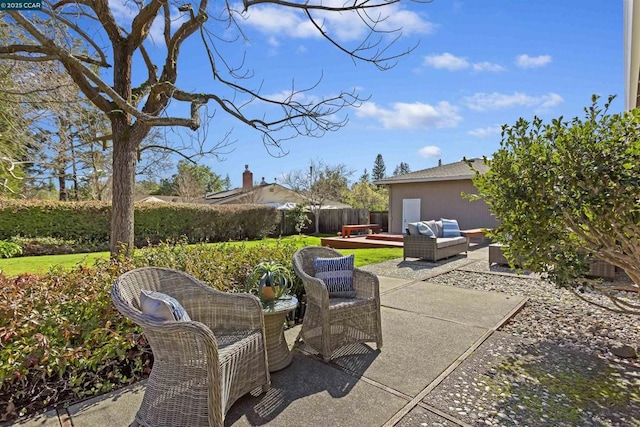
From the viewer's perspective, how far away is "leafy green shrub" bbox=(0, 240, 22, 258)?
31.4 ft

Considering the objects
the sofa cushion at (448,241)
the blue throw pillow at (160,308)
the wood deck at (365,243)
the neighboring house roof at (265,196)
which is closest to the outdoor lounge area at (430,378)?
the blue throw pillow at (160,308)

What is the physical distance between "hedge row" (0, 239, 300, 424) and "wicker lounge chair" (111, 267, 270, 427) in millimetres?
627

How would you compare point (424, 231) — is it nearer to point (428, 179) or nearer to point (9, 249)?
point (428, 179)

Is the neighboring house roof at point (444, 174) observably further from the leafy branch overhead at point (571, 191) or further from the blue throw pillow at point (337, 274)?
the blue throw pillow at point (337, 274)

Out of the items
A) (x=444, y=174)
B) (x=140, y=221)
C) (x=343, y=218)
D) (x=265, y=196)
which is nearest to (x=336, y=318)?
(x=140, y=221)

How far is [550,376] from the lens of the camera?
279 centimetres

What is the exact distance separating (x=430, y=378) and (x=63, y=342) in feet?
9.47

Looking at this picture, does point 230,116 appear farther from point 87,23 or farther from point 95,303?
point 95,303

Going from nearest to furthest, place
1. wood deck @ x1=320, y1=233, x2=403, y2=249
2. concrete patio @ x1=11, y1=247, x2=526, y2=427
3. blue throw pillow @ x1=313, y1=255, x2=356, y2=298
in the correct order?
1. concrete patio @ x1=11, y1=247, x2=526, y2=427
2. blue throw pillow @ x1=313, y1=255, x2=356, y2=298
3. wood deck @ x1=320, y1=233, x2=403, y2=249

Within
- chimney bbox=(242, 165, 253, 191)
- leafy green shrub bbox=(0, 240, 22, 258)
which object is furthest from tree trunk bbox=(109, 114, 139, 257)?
chimney bbox=(242, 165, 253, 191)

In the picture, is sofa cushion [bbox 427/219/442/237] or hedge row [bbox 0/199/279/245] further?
hedge row [bbox 0/199/279/245]

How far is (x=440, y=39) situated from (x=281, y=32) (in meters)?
2.40

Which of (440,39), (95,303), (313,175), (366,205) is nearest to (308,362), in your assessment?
(95,303)

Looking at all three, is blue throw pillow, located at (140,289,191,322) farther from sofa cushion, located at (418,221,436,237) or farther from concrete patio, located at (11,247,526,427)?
sofa cushion, located at (418,221,436,237)
